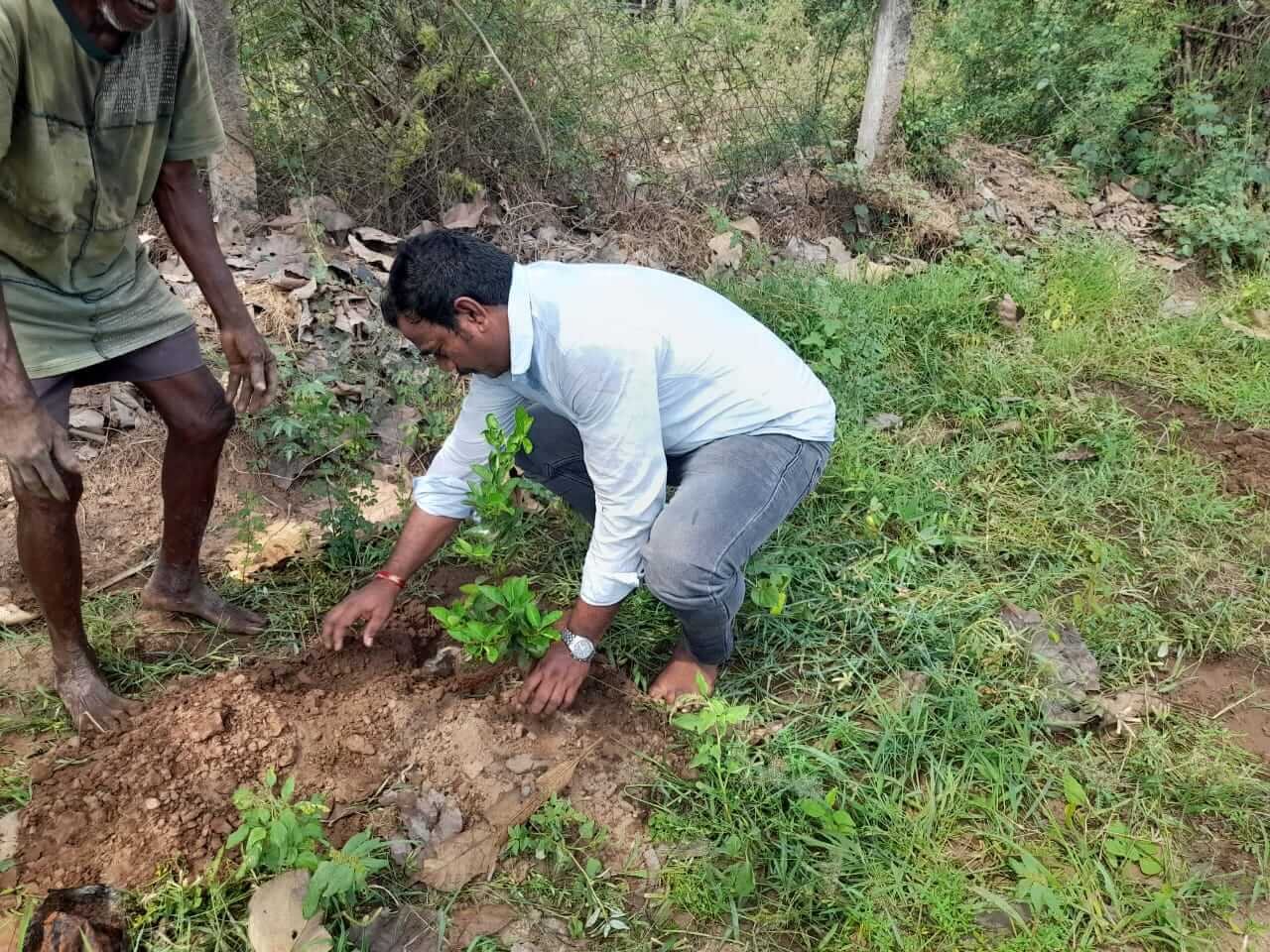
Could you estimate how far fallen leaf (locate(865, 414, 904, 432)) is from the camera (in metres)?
3.71

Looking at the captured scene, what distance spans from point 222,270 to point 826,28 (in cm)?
422

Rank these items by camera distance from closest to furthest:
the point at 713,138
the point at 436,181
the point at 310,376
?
the point at 310,376 < the point at 436,181 < the point at 713,138

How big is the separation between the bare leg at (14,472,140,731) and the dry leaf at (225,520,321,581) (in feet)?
2.00

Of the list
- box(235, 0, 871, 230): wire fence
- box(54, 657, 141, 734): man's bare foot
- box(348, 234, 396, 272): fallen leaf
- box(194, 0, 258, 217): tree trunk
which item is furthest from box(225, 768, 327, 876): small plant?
box(235, 0, 871, 230): wire fence

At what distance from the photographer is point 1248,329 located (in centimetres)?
444

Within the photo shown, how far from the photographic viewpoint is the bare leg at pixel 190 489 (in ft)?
7.62

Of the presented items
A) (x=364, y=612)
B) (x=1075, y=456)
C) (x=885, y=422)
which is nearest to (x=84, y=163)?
(x=364, y=612)

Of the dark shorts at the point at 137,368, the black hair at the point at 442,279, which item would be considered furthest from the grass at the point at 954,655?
the black hair at the point at 442,279

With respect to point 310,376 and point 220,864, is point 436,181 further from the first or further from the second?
point 220,864

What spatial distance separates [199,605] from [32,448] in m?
0.99

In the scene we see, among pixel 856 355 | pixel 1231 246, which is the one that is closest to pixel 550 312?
pixel 856 355

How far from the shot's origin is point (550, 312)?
2.03m

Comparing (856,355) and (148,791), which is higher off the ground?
(856,355)

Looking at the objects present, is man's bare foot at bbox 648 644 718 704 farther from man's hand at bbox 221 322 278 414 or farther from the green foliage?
man's hand at bbox 221 322 278 414
